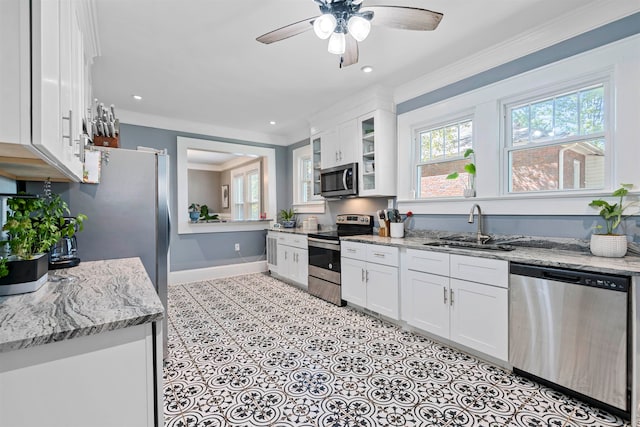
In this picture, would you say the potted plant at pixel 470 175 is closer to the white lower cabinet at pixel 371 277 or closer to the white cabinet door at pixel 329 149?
the white lower cabinet at pixel 371 277

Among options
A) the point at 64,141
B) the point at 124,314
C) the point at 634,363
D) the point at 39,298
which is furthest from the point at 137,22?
the point at 634,363

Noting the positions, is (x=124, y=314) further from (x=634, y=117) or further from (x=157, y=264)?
(x=634, y=117)

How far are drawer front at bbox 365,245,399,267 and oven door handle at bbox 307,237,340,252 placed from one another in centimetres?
51

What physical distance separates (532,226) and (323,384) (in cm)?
210

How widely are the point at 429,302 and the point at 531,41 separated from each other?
92.3 inches

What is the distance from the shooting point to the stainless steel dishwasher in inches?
65.7

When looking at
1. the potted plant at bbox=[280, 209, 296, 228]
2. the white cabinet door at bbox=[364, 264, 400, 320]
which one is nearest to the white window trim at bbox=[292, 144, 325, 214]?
the potted plant at bbox=[280, 209, 296, 228]

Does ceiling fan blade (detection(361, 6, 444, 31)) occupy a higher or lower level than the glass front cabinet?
higher

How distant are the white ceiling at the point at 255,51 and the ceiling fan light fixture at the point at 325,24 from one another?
18.9 inches

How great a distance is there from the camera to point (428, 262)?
2656mm

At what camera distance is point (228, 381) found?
2.08m

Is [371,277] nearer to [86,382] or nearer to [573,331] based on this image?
[573,331]

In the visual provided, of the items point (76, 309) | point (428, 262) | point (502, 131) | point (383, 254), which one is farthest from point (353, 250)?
point (76, 309)

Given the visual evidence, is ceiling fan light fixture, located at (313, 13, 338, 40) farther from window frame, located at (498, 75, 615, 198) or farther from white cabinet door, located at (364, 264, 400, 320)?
white cabinet door, located at (364, 264, 400, 320)
